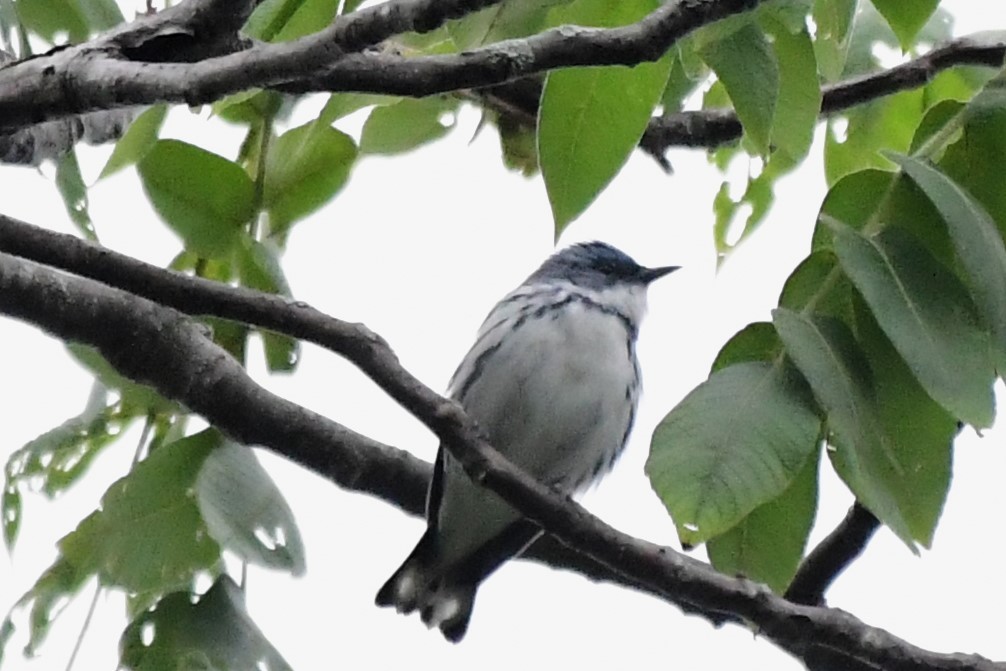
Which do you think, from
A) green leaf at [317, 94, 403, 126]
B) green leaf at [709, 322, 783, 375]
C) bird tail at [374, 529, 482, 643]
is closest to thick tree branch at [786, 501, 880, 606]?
green leaf at [709, 322, 783, 375]

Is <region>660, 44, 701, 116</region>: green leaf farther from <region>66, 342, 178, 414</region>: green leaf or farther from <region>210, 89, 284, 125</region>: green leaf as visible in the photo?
<region>66, 342, 178, 414</region>: green leaf

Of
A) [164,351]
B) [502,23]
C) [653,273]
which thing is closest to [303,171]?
[164,351]

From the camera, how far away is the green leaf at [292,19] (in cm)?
179

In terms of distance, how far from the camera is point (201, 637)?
1.84 meters

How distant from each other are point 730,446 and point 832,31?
1.86 feet

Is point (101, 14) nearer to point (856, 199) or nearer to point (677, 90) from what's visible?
point (677, 90)

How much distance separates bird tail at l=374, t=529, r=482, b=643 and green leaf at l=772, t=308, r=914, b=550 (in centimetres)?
166

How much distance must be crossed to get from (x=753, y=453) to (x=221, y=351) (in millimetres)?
1039

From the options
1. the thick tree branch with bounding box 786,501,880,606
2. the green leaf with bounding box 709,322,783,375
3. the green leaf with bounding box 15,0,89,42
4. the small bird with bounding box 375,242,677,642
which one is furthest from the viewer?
the small bird with bounding box 375,242,677,642

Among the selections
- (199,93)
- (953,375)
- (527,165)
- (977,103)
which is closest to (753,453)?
(953,375)

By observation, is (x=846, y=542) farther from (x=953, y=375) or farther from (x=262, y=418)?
(x=262, y=418)

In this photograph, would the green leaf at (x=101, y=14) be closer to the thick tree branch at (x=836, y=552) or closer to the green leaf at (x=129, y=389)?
the green leaf at (x=129, y=389)

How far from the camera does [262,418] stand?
2.13 m

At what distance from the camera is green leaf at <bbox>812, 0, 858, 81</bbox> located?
158 centimetres
